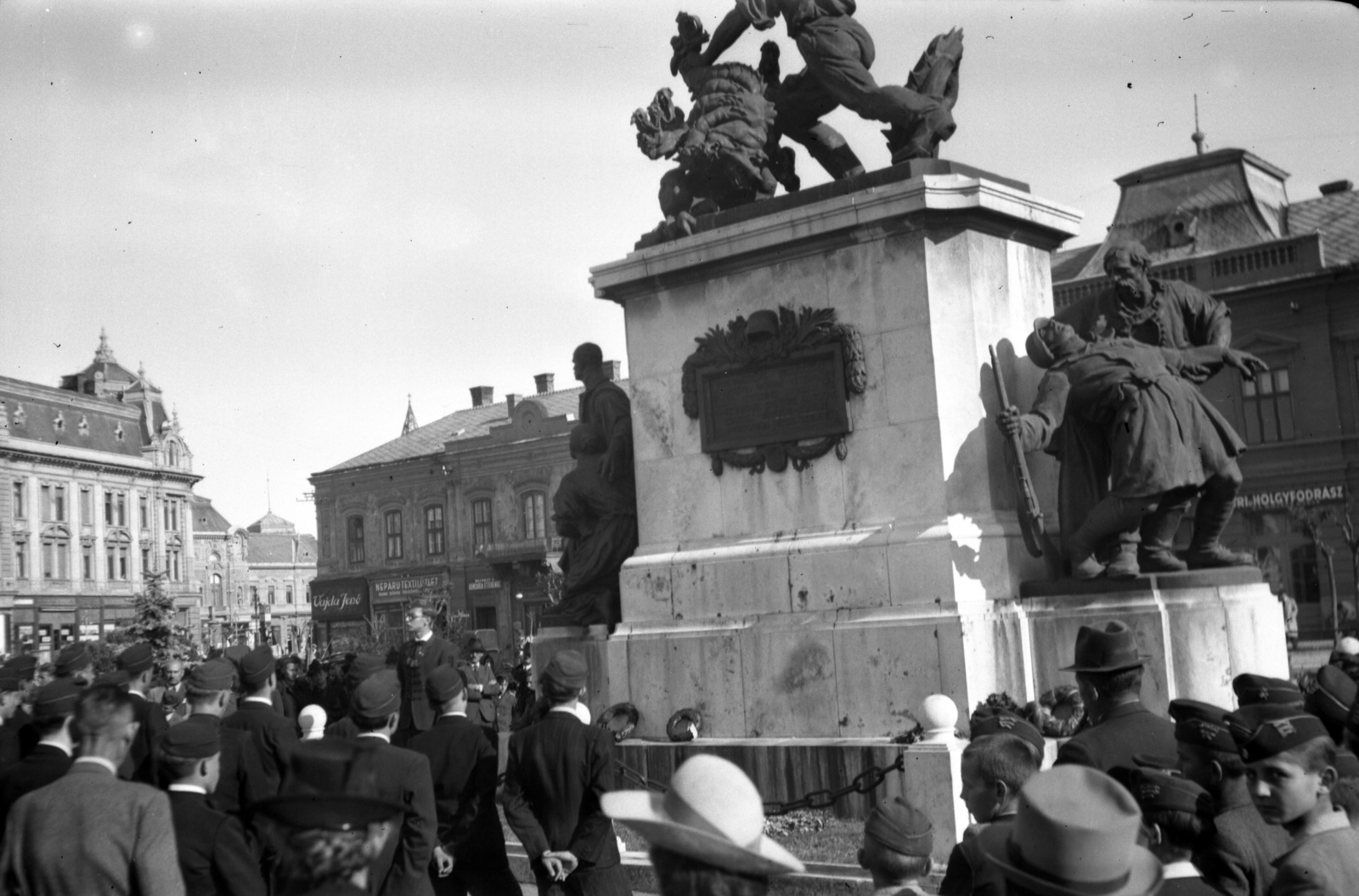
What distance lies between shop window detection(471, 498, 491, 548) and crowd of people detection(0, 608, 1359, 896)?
5367cm

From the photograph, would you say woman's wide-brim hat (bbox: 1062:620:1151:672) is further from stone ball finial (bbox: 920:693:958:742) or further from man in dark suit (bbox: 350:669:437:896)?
stone ball finial (bbox: 920:693:958:742)

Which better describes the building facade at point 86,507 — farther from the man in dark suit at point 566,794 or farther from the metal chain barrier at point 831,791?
the man in dark suit at point 566,794

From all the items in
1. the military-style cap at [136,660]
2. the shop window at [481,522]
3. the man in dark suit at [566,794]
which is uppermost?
the shop window at [481,522]

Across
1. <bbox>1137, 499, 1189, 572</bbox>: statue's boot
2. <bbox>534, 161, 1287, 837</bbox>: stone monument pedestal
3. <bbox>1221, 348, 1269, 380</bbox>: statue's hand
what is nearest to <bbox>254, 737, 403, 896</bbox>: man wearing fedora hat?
<bbox>534, 161, 1287, 837</bbox>: stone monument pedestal

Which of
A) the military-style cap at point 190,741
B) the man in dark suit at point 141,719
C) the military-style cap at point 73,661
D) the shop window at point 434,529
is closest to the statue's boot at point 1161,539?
the man in dark suit at point 141,719

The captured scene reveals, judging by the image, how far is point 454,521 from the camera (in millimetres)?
62906

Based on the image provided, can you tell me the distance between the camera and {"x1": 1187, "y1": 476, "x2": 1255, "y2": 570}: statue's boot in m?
9.23

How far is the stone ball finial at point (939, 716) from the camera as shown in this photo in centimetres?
794

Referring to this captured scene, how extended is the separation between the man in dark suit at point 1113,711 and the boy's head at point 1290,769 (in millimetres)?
976

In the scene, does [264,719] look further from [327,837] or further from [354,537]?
[354,537]

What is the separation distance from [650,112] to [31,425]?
76.0 m

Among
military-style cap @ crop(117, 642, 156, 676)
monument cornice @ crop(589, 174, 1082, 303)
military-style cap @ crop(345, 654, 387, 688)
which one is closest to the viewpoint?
military-style cap @ crop(345, 654, 387, 688)

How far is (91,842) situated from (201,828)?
580mm

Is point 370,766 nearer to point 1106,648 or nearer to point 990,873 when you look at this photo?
point 990,873
